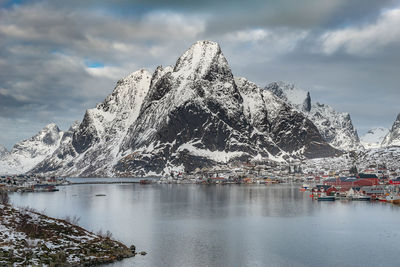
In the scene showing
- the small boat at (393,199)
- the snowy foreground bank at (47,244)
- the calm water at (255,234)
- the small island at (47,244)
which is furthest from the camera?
Answer: the small boat at (393,199)

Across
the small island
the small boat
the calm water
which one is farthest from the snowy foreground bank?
the small boat

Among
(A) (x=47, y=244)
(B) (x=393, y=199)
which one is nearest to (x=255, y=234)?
(A) (x=47, y=244)

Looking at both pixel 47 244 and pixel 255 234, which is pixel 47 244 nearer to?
pixel 47 244

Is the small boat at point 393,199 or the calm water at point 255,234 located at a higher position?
the small boat at point 393,199

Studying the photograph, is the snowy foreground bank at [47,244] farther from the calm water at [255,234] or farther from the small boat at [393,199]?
the small boat at [393,199]

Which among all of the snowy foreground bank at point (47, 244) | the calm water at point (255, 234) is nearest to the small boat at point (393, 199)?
the calm water at point (255, 234)

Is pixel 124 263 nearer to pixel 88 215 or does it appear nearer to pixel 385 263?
pixel 385 263

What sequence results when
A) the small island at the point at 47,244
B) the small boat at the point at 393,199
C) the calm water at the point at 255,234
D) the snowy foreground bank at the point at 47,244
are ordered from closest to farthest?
the snowy foreground bank at the point at 47,244 → the small island at the point at 47,244 → the calm water at the point at 255,234 → the small boat at the point at 393,199

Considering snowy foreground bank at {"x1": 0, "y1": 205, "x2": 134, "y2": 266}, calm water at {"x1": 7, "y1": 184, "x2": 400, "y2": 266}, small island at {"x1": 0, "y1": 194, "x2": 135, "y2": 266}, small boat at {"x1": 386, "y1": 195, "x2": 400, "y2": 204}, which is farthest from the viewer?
small boat at {"x1": 386, "y1": 195, "x2": 400, "y2": 204}

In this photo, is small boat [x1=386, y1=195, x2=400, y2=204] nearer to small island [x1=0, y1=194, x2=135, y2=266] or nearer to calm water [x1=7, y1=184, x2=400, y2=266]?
calm water [x1=7, y1=184, x2=400, y2=266]
